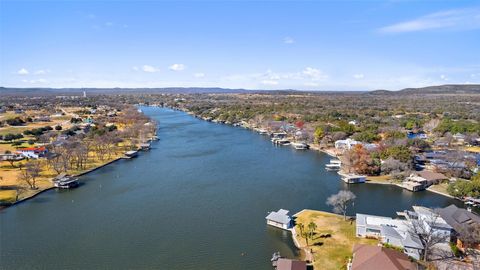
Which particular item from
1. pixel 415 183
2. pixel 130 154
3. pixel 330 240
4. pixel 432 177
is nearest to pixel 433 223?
pixel 330 240

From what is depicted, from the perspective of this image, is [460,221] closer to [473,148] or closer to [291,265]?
[291,265]

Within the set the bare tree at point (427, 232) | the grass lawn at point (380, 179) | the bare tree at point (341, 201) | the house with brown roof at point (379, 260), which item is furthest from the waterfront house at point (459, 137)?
the house with brown roof at point (379, 260)

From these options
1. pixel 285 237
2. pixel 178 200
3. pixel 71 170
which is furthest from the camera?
pixel 71 170

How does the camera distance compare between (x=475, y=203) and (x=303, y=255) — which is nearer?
(x=303, y=255)

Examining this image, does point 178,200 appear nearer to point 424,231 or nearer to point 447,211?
point 424,231

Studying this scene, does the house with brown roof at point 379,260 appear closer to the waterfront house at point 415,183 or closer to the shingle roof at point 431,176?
the waterfront house at point 415,183

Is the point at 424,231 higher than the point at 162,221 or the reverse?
higher

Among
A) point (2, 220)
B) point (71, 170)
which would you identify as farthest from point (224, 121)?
point (2, 220)
